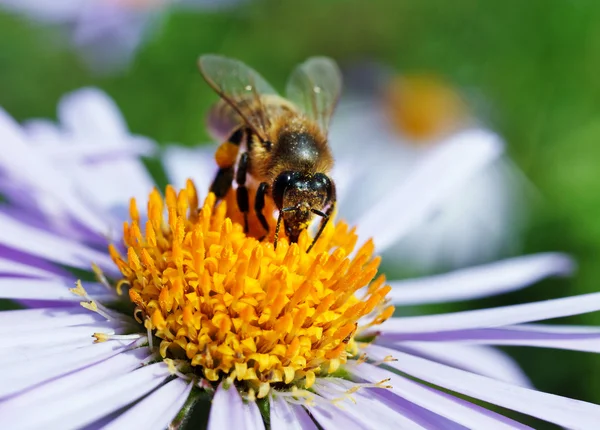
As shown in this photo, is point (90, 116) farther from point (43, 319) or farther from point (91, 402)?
point (91, 402)

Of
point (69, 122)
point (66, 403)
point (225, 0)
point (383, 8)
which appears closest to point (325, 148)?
point (66, 403)

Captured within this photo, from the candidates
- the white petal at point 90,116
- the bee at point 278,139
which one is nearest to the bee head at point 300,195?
the bee at point 278,139

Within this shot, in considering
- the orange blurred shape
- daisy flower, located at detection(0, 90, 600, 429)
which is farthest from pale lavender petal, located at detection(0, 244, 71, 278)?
the orange blurred shape

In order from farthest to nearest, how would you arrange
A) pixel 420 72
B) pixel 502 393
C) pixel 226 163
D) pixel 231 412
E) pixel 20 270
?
pixel 420 72
pixel 226 163
pixel 20 270
pixel 502 393
pixel 231 412

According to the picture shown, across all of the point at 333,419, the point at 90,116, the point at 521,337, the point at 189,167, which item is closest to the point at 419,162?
the point at 189,167

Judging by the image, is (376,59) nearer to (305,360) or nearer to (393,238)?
(393,238)

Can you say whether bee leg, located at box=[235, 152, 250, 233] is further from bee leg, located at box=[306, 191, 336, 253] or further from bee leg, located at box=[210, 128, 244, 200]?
bee leg, located at box=[306, 191, 336, 253]

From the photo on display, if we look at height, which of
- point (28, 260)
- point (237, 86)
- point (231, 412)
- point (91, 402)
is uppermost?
point (237, 86)
